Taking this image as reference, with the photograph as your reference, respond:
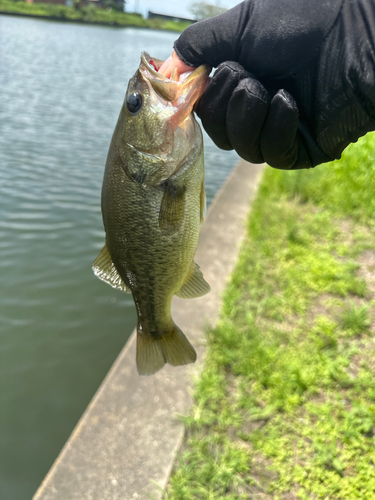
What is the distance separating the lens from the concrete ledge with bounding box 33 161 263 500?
Answer: 2.50 m

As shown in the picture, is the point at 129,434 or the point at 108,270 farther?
the point at 129,434

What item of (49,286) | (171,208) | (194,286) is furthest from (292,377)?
(49,286)

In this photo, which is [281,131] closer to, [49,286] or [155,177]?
[155,177]

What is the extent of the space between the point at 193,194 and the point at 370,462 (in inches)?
76.4

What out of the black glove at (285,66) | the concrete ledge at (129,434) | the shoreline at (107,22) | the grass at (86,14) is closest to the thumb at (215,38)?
the black glove at (285,66)

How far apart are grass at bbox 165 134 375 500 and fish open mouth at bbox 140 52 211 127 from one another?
6.75 feet

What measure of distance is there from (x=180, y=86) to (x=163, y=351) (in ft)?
4.08

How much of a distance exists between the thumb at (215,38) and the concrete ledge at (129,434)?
2.39m

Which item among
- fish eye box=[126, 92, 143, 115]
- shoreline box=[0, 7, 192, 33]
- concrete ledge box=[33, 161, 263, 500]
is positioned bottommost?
shoreline box=[0, 7, 192, 33]

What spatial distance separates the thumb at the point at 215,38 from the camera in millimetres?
1555

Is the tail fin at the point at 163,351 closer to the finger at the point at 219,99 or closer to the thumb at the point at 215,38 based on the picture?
the finger at the point at 219,99

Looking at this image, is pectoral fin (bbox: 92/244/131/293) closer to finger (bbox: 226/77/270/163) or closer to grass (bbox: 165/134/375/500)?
finger (bbox: 226/77/270/163)

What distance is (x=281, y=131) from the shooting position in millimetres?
1652

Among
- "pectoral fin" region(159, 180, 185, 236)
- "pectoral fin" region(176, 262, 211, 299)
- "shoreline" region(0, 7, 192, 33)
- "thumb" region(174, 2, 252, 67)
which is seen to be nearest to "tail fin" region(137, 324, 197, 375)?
"pectoral fin" region(176, 262, 211, 299)
